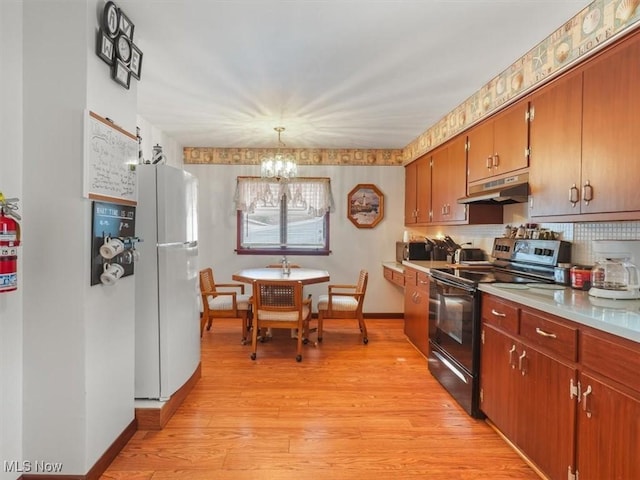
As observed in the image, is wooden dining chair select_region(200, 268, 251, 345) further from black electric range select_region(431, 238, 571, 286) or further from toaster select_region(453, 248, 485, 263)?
toaster select_region(453, 248, 485, 263)

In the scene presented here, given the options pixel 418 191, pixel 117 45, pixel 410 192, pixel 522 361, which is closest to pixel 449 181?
pixel 418 191

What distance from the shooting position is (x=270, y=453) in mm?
1965

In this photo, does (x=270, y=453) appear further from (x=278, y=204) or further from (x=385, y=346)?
(x=278, y=204)

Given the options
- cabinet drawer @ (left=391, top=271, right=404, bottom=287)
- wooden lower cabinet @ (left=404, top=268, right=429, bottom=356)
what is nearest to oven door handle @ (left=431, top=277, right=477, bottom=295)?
wooden lower cabinet @ (left=404, top=268, right=429, bottom=356)

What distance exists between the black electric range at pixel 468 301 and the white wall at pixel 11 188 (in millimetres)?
2541

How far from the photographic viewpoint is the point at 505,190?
2.41 m

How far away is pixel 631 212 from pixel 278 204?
4.03m

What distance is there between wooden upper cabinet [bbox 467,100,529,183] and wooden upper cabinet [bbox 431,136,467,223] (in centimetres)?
16

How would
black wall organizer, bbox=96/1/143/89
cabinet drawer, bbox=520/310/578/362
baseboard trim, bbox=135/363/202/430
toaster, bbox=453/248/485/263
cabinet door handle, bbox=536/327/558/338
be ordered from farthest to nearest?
toaster, bbox=453/248/485/263 < baseboard trim, bbox=135/363/202/430 < black wall organizer, bbox=96/1/143/89 < cabinet door handle, bbox=536/327/558/338 < cabinet drawer, bbox=520/310/578/362

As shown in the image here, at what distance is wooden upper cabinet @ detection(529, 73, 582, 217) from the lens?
191cm

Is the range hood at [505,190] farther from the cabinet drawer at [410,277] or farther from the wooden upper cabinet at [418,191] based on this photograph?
the wooden upper cabinet at [418,191]

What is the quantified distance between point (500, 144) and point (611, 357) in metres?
1.79

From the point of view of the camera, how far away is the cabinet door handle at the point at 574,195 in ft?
6.24

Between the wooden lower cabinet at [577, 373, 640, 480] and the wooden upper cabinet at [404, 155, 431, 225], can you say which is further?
the wooden upper cabinet at [404, 155, 431, 225]
